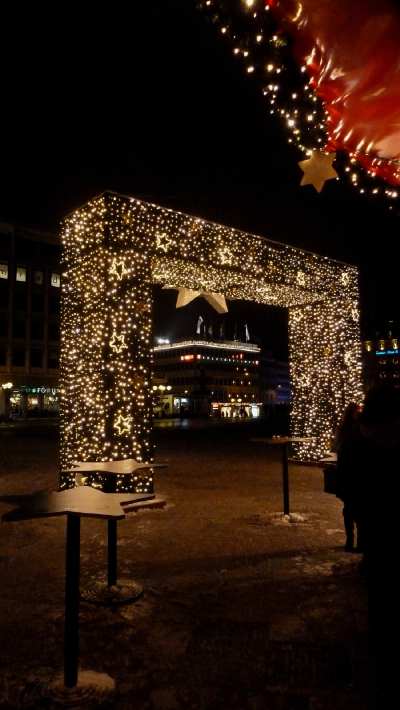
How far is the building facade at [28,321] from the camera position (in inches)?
1973

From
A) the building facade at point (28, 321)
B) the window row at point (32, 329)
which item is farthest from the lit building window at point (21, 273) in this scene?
the window row at point (32, 329)

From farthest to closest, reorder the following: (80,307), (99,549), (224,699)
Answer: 1. (80,307)
2. (99,549)
3. (224,699)

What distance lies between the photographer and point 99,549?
18.1ft

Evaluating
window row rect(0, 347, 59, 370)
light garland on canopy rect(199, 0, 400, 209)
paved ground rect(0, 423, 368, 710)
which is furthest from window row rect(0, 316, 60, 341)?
light garland on canopy rect(199, 0, 400, 209)

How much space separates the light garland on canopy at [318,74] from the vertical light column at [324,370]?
7477 millimetres

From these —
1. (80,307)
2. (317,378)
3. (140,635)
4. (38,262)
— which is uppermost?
(38,262)

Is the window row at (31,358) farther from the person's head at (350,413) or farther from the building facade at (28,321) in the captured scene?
the person's head at (350,413)

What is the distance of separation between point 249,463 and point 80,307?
7.06 metres

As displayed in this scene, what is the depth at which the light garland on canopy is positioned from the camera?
269 centimetres

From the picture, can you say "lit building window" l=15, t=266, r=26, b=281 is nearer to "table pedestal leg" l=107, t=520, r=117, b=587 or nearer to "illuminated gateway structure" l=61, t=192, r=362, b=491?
"illuminated gateway structure" l=61, t=192, r=362, b=491

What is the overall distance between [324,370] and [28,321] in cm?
4600

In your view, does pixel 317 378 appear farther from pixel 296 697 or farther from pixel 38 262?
pixel 38 262

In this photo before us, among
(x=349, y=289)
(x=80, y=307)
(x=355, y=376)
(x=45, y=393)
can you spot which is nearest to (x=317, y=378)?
(x=355, y=376)

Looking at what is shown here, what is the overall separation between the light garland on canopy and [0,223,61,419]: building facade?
163 ft
